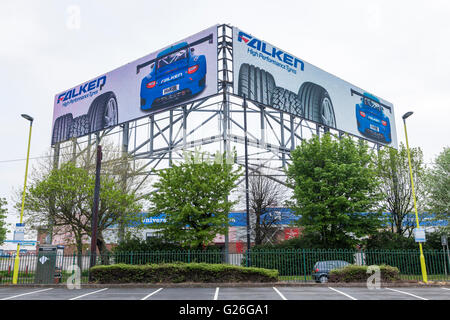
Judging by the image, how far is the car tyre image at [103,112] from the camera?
1695 inches

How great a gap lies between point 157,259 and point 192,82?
17506 mm

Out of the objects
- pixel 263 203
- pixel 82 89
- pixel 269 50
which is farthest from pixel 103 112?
pixel 263 203

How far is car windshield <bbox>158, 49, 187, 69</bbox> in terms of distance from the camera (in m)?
37.8

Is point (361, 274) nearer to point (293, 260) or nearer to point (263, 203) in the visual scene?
point (293, 260)

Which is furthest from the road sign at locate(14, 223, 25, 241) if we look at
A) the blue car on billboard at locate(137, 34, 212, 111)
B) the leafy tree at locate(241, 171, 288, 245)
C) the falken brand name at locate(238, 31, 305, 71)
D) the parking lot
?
the falken brand name at locate(238, 31, 305, 71)

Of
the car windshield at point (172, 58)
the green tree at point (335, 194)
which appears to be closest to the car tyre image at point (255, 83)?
the car windshield at point (172, 58)

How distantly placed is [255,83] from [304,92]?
7.85 meters

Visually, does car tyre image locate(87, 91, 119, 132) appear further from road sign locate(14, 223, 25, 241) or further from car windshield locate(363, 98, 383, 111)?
car windshield locate(363, 98, 383, 111)

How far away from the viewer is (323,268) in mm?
22625

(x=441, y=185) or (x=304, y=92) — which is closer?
(x=441, y=185)

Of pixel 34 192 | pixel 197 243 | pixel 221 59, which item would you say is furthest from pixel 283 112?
pixel 34 192

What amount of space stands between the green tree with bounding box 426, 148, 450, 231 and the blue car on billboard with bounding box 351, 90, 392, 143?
2292 centimetres

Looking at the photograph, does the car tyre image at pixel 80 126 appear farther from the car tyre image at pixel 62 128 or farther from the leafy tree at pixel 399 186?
the leafy tree at pixel 399 186

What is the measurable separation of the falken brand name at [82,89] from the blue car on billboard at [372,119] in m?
29.6
